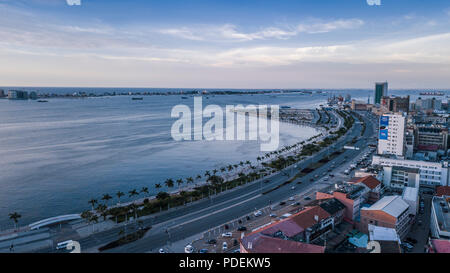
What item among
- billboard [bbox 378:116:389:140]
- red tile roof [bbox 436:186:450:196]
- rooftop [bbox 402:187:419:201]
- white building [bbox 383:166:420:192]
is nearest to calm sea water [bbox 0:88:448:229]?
billboard [bbox 378:116:389:140]

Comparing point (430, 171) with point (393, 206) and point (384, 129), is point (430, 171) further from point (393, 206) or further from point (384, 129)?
point (393, 206)

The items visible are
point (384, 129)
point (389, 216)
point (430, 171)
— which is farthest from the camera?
point (384, 129)

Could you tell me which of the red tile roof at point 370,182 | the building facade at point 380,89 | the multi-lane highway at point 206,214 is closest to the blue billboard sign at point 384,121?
the multi-lane highway at point 206,214

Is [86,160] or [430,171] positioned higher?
[430,171]

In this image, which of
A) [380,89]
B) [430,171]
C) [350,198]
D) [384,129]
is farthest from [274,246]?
[380,89]
